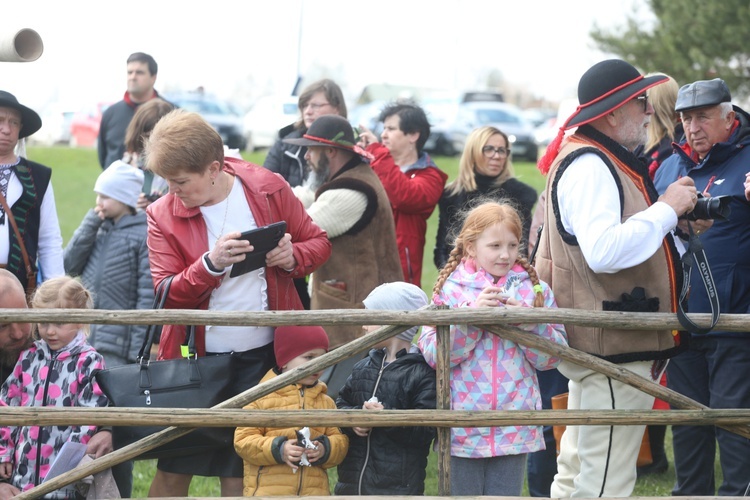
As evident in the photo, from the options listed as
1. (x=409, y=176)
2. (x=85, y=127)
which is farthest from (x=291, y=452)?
(x=85, y=127)

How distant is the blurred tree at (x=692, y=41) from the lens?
18359 millimetres

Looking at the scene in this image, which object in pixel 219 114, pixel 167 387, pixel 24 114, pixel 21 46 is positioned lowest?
pixel 167 387

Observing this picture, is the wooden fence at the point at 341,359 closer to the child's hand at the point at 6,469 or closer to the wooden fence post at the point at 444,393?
the wooden fence post at the point at 444,393

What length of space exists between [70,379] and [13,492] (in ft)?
1.59

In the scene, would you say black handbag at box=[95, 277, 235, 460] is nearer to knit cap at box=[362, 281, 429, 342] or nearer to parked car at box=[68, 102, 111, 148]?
knit cap at box=[362, 281, 429, 342]

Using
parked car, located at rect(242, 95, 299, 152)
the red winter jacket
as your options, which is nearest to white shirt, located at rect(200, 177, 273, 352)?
the red winter jacket

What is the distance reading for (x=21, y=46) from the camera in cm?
→ 438

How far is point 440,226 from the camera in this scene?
681cm

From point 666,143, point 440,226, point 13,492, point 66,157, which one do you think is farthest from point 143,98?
point 66,157

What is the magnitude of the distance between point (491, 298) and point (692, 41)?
54.5 feet

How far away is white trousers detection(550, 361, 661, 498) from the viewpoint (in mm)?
4125

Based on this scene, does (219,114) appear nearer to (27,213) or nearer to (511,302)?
(27,213)

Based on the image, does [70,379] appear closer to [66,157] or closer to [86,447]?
[86,447]

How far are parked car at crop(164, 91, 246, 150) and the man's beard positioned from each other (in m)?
21.8
